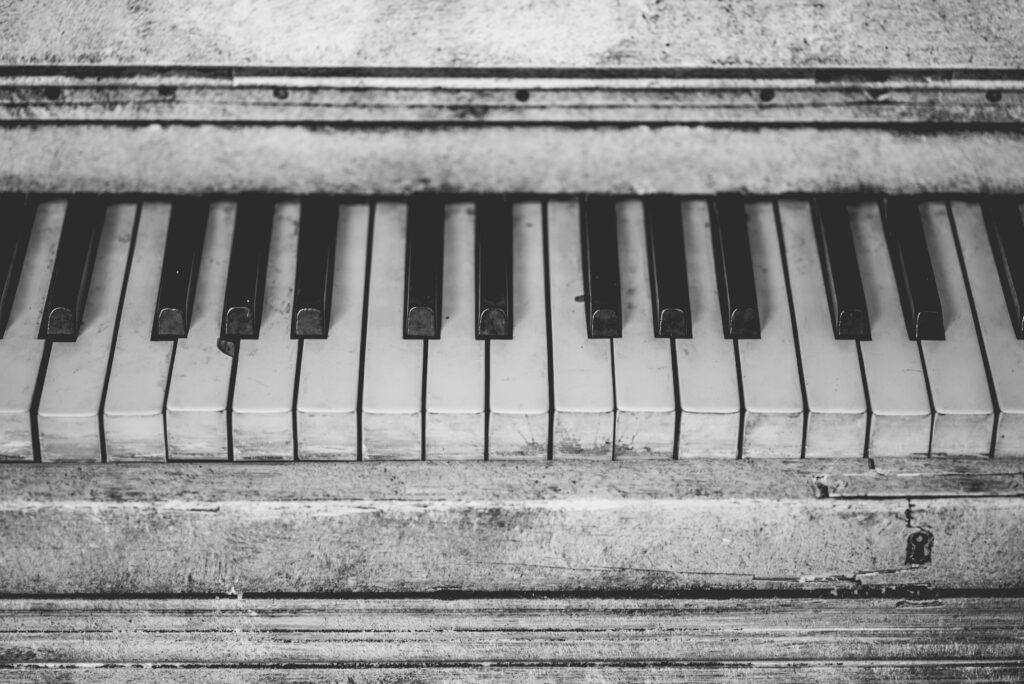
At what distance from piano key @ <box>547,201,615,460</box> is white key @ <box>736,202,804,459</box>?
0.23 meters

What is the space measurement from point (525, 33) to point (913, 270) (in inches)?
30.9

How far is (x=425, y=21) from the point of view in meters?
1.40

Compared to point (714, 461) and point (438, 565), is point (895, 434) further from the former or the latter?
point (438, 565)

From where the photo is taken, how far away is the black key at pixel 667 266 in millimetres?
1420

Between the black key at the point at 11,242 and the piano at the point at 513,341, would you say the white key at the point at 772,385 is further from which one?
the black key at the point at 11,242

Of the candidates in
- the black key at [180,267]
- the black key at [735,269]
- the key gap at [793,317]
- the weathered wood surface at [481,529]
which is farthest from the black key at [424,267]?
the key gap at [793,317]

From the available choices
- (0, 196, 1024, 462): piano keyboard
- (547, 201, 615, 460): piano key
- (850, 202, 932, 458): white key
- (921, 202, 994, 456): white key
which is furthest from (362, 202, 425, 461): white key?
(921, 202, 994, 456): white key

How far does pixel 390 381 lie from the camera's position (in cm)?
140

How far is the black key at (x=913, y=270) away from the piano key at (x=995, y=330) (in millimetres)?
83

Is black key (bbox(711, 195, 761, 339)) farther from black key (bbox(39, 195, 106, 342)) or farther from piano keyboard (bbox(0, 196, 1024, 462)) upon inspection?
black key (bbox(39, 195, 106, 342))

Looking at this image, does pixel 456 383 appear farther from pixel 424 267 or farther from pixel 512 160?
pixel 512 160

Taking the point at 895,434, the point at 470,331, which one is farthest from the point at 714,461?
the point at 470,331

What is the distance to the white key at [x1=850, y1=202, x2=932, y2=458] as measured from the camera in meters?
1.40

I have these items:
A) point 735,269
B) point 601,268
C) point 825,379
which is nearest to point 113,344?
point 601,268
